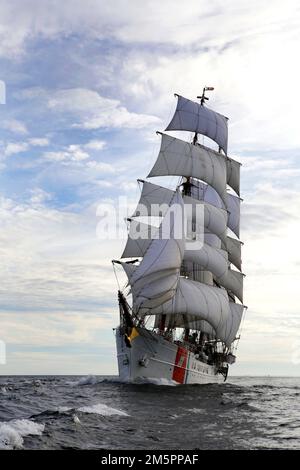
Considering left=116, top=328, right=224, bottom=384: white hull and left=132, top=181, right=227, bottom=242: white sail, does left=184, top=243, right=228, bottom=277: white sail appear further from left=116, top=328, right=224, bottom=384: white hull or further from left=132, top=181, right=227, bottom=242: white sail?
left=116, top=328, right=224, bottom=384: white hull

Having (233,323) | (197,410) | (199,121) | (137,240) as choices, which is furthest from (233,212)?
(197,410)

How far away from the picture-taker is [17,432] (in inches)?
778

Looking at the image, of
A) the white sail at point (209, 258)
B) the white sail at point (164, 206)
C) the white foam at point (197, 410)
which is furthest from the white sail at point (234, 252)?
the white foam at point (197, 410)

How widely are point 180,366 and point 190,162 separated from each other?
26.8 metres

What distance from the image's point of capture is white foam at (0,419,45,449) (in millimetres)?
17850

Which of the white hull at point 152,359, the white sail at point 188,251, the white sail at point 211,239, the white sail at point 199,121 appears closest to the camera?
the white hull at point 152,359

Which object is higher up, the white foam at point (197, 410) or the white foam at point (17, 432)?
the white foam at point (17, 432)

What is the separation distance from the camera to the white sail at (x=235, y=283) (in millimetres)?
73738

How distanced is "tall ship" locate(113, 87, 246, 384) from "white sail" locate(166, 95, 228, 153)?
0.13 metres

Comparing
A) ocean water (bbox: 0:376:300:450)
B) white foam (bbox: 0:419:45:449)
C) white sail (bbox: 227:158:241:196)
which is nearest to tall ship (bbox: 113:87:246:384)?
white sail (bbox: 227:158:241:196)

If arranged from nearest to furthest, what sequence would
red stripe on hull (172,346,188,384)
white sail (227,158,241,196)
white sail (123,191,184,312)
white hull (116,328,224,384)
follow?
white sail (123,191,184,312) → white hull (116,328,224,384) → red stripe on hull (172,346,188,384) → white sail (227,158,241,196)

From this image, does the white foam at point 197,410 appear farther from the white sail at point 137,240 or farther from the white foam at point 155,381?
the white sail at point 137,240
